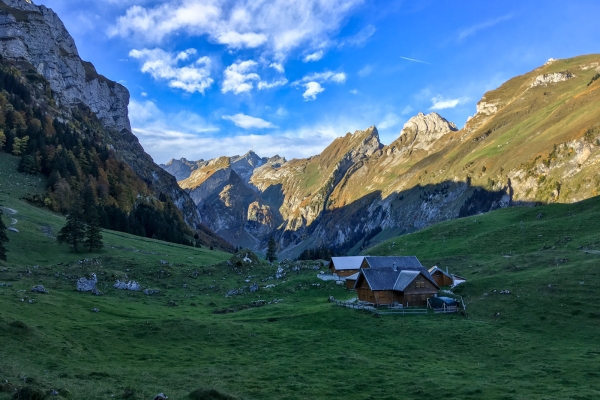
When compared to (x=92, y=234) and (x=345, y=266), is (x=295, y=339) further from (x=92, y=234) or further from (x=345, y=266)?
(x=92, y=234)

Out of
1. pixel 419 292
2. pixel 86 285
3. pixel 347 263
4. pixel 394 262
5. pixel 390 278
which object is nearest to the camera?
pixel 86 285

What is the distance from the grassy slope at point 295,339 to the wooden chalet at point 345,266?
1151 centimetres

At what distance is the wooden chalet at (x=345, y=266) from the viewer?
81.8 m

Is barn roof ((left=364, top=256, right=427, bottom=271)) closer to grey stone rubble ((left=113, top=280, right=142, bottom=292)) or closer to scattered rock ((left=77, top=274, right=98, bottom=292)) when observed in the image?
grey stone rubble ((left=113, top=280, right=142, bottom=292))

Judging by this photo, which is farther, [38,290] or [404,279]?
[404,279]

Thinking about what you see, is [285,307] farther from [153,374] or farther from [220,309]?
[153,374]

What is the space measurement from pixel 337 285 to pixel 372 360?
41317 millimetres

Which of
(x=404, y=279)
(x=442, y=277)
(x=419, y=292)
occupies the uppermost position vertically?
(x=442, y=277)

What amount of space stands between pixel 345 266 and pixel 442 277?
21.4 m

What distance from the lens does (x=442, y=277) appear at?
68.3 metres

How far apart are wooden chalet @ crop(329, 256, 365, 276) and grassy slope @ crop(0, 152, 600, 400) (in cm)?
1151

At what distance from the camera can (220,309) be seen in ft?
178

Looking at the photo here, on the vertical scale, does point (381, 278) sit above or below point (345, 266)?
above

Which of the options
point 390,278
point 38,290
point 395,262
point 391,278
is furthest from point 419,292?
point 38,290
